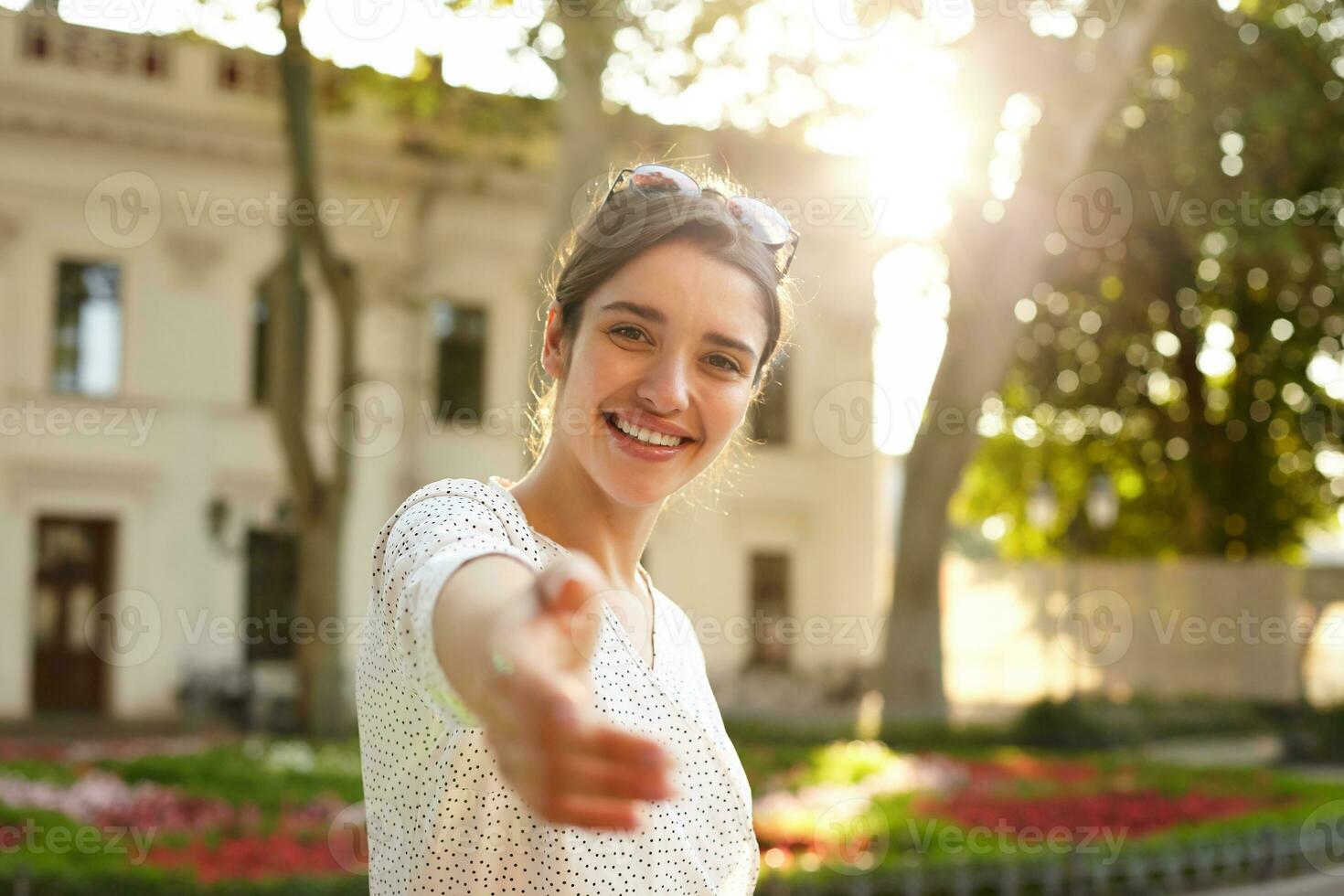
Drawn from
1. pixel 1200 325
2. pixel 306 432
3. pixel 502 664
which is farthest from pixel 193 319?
pixel 502 664

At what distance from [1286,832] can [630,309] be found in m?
9.20

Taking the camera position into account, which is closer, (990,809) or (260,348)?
(990,809)

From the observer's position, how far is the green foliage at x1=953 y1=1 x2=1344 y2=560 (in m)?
18.3

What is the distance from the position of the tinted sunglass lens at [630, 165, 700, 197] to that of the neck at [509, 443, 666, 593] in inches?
12.2

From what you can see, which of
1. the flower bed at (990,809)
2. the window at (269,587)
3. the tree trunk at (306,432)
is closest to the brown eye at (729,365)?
the flower bed at (990,809)

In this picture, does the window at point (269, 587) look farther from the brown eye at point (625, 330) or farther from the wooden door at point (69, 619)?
the brown eye at point (625, 330)

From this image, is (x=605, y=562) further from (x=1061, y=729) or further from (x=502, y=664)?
(x=1061, y=729)

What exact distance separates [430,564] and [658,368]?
44cm

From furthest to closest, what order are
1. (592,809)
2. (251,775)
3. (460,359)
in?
(460,359) → (251,775) → (592,809)

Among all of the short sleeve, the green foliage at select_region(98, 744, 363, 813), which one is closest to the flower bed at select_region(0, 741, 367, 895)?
the green foliage at select_region(98, 744, 363, 813)

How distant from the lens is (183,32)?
13.7 m

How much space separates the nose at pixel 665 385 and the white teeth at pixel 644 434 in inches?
1.1

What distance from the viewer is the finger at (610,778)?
85 centimetres

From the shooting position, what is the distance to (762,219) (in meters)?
1.70
